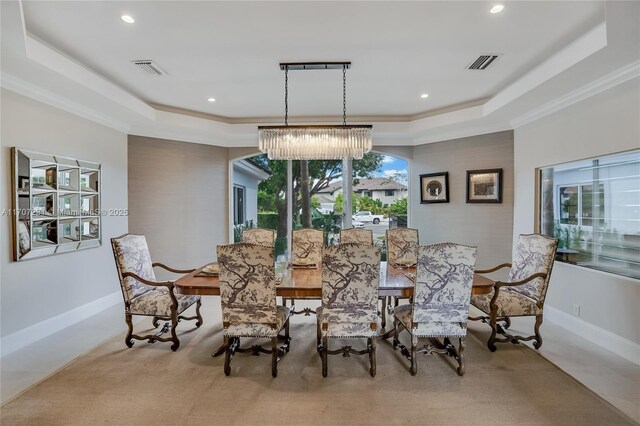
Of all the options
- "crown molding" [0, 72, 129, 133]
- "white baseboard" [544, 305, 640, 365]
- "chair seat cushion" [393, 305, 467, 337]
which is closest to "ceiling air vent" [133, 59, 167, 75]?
"crown molding" [0, 72, 129, 133]

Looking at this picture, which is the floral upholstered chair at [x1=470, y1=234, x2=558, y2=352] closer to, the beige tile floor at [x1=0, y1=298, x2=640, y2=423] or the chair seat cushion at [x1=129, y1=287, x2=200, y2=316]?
the beige tile floor at [x1=0, y1=298, x2=640, y2=423]

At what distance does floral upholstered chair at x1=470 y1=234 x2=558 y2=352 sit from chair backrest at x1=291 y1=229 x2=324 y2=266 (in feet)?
6.16

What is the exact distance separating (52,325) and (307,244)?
300 cm

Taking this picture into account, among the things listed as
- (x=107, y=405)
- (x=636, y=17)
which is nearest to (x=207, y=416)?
(x=107, y=405)

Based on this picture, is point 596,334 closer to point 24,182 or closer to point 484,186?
point 484,186

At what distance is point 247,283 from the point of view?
243cm

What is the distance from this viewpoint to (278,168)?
577 cm

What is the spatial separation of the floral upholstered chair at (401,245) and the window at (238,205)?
3.07 m

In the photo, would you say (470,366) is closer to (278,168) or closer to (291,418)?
(291,418)

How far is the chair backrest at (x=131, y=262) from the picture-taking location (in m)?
2.99

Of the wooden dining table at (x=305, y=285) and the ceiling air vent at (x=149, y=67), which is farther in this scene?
the ceiling air vent at (x=149, y=67)

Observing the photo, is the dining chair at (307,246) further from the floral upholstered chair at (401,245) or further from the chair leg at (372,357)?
the chair leg at (372,357)

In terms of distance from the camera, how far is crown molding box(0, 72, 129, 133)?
2.91 m

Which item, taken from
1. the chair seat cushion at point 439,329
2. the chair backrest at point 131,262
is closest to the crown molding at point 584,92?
the chair seat cushion at point 439,329
